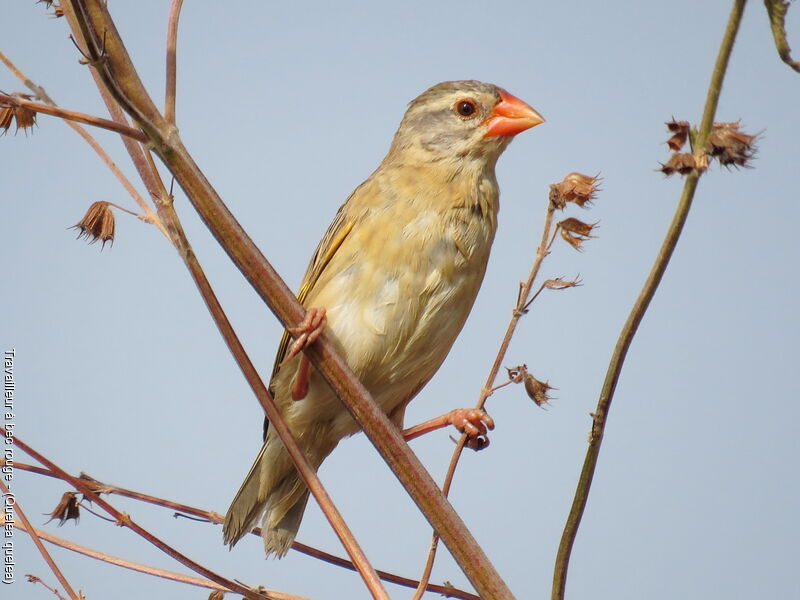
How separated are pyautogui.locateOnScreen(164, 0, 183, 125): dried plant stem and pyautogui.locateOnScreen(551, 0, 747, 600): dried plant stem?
0.87 meters

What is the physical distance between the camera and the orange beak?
3.85 m

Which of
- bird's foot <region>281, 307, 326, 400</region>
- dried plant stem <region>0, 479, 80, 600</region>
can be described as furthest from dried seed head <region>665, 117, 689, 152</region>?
dried plant stem <region>0, 479, 80, 600</region>

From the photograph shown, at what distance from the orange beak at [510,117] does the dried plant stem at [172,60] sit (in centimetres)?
219

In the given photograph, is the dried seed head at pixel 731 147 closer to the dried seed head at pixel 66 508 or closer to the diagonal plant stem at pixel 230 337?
the diagonal plant stem at pixel 230 337

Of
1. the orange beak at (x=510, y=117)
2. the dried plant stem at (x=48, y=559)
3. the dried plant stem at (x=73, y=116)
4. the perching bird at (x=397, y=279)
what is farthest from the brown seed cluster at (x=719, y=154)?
the orange beak at (x=510, y=117)

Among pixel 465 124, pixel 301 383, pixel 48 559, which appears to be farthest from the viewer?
pixel 465 124

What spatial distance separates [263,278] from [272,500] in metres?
2.31

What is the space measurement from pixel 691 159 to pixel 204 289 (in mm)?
883

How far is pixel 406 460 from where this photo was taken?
70.1 inches

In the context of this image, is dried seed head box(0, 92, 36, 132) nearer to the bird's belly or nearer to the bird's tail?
the bird's belly

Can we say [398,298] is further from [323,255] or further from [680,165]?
[680,165]

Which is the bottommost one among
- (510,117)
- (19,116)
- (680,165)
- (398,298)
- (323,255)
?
(680,165)

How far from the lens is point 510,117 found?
3.91 metres

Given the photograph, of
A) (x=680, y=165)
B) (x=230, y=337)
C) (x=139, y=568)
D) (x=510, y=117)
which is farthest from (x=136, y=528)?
(x=510, y=117)
